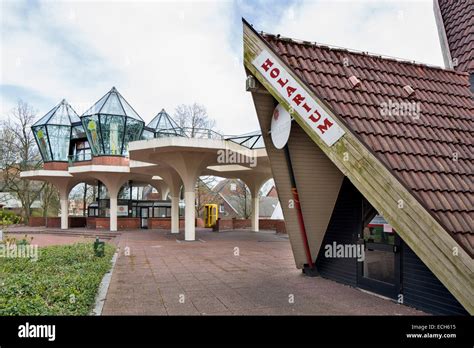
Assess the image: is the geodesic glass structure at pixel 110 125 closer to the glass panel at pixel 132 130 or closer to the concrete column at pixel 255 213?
the glass panel at pixel 132 130

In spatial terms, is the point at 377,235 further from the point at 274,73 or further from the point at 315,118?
the point at 274,73

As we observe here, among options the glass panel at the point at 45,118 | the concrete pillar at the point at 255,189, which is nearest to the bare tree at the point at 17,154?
the glass panel at the point at 45,118

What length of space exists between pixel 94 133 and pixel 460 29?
29.1m

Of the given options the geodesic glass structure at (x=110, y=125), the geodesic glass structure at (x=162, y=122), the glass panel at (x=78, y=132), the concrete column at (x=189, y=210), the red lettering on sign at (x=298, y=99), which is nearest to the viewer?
the red lettering on sign at (x=298, y=99)

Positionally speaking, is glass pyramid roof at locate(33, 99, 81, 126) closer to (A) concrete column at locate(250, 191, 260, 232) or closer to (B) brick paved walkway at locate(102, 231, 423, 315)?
(A) concrete column at locate(250, 191, 260, 232)

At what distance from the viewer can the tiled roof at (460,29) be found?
963 centimetres

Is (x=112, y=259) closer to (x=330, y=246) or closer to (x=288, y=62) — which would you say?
(x=330, y=246)

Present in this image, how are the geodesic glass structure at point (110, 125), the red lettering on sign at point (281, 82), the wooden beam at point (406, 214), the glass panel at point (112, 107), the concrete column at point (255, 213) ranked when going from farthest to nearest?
1. the glass panel at point (112, 107)
2. the geodesic glass structure at point (110, 125)
3. the concrete column at point (255, 213)
4. the red lettering on sign at point (281, 82)
5. the wooden beam at point (406, 214)

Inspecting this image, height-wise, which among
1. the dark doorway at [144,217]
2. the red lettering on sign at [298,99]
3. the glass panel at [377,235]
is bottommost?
the dark doorway at [144,217]

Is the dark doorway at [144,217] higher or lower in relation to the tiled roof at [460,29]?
lower

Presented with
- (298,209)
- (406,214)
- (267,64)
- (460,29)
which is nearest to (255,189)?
(460,29)

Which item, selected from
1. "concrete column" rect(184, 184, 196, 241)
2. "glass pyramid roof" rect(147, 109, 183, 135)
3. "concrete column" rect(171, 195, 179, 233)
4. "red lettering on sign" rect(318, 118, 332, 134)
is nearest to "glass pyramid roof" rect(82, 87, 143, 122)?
"glass pyramid roof" rect(147, 109, 183, 135)
